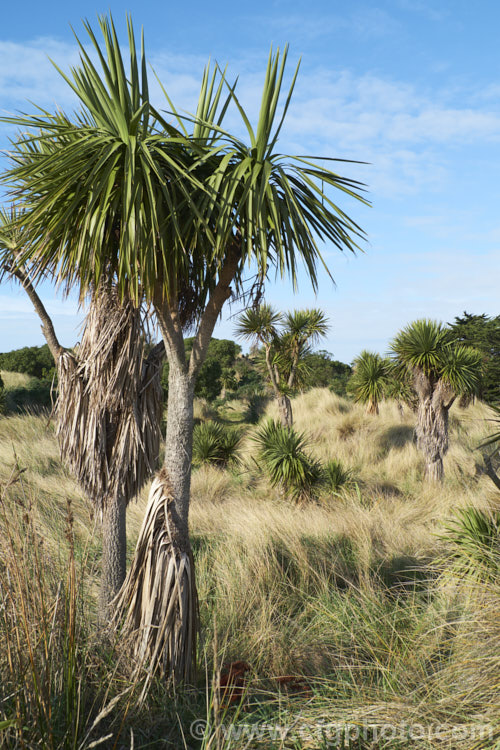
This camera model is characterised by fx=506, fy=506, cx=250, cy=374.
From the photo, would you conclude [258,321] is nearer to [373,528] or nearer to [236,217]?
[373,528]

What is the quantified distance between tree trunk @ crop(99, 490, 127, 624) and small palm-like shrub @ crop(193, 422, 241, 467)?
7750 millimetres

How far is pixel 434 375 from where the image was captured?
1140 centimetres

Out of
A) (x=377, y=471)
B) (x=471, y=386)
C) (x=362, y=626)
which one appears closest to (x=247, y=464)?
(x=377, y=471)

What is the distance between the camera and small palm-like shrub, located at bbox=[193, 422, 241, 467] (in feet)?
39.7

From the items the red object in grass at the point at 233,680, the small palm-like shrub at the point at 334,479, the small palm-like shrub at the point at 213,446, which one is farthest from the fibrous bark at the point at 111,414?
the small palm-like shrub at the point at 213,446

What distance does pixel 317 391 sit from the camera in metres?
21.1

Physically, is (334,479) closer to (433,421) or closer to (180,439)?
(433,421)

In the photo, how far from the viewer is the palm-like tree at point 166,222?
3.06m

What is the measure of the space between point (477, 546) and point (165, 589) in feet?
10.1

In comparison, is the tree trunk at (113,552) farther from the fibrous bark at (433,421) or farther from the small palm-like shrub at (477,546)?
the fibrous bark at (433,421)

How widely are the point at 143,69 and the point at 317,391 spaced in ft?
59.4

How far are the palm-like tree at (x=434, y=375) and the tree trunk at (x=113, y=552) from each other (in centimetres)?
834

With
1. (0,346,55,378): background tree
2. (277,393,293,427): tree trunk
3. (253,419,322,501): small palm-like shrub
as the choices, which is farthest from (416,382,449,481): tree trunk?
(0,346,55,378): background tree

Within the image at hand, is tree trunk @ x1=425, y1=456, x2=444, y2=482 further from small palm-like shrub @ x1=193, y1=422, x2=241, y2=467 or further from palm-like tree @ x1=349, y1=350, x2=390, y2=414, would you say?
palm-like tree @ x1=349, y1=350, x2=390, y2=414
